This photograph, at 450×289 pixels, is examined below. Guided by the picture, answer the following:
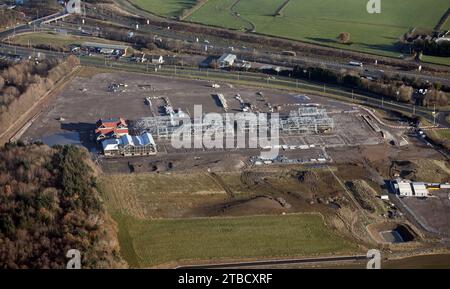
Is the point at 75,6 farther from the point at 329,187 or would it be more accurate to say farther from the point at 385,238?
the point at 385,238

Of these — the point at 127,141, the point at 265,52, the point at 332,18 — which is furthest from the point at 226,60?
the point at 127,141

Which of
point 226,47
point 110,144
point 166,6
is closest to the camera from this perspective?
point 110,144

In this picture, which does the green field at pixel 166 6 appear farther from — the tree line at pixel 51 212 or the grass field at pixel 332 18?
the tree line at pixel 51 212

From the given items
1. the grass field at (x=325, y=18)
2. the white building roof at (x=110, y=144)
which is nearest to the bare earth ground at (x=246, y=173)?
the white building roof at (x=110, y=144)

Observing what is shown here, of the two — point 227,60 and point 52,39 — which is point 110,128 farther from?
point 52,39

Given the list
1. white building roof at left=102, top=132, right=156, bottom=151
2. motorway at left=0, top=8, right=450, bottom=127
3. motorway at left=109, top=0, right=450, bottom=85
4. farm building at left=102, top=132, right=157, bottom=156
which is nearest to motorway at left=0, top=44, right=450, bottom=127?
motorway at left=0, top=8, right=450, bottom=127

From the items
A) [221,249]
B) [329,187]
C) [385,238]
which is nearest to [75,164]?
[221,249]

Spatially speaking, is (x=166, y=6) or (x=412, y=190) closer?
(x=412, y=190)
